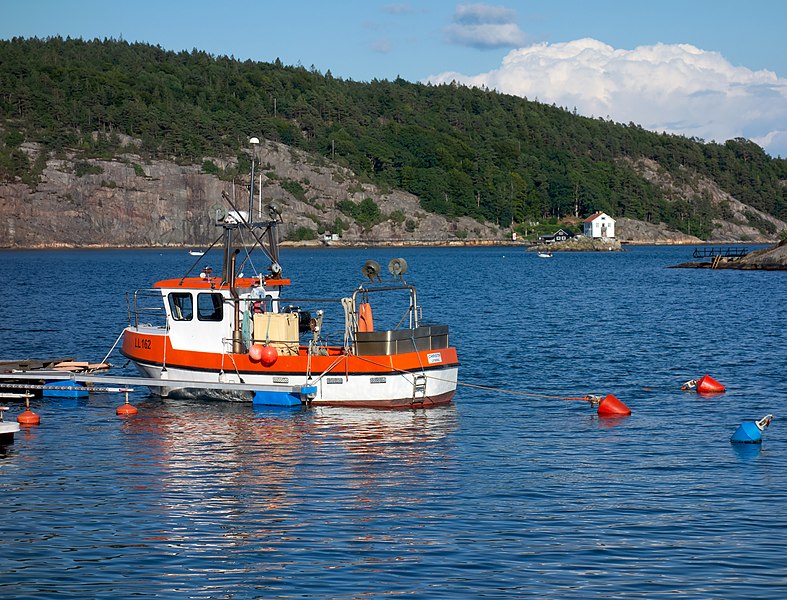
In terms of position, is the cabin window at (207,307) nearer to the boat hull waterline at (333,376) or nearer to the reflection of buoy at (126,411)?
the boat hull waterline at (333,376)

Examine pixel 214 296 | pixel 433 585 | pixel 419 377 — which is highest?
pixel 214 296

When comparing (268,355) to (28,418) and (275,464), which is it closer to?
(28,418)

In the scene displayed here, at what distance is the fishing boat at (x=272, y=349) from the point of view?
2875 centimetres

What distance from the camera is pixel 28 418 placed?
27094 mm

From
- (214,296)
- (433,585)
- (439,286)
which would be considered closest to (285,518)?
(433,585)

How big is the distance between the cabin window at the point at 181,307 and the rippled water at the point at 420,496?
2587 mm

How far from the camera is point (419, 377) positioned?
28984mm

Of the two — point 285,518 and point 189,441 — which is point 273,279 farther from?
point 285,518

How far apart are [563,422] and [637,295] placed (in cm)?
5893

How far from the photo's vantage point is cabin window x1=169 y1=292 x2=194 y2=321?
3080 centimetres

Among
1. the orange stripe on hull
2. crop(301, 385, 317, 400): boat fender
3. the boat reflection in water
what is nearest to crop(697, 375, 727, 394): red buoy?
the orange stripe on hull

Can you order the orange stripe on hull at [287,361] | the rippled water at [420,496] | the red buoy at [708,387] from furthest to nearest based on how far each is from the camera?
the red buoy at [708,387], the orange stripe on hull at [287,361], the rippled water at [420,496]

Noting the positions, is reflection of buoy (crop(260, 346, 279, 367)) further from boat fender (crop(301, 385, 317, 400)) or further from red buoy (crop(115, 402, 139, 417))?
red buoy (crop(115, 402, 139, 417))

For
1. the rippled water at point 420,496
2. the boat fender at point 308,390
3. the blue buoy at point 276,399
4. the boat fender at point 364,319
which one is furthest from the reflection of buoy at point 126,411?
the boat fender at point 364,319
